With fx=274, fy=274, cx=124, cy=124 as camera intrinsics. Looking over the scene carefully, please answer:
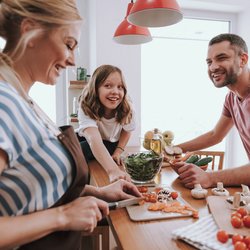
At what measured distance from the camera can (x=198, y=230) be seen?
2.31 ft

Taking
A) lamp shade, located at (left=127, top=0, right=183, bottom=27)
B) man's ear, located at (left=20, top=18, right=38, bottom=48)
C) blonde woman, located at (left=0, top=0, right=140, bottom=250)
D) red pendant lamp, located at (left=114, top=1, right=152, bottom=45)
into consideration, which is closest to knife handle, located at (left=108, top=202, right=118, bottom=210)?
blonde woman, located at (left=0, top=0, right=140, bottom=250)

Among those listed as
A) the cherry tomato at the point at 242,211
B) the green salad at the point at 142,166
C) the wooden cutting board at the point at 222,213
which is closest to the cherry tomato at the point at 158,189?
the green salad at the point at 142,166

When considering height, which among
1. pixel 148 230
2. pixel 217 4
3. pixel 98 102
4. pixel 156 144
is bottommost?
pixel 148 230

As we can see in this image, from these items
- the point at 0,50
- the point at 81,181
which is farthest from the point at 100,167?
the point at 0,50

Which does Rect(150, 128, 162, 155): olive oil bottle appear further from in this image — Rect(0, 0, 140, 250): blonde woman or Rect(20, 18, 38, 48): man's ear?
Rect(20, 18, 38, 48): man's ear

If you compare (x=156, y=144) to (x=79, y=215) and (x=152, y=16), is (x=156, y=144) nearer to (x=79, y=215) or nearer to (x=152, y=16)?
(x=152, y=16)

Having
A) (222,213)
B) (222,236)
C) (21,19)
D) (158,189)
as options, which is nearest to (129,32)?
(158,189)

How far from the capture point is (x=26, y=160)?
596 mm

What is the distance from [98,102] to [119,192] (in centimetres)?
85

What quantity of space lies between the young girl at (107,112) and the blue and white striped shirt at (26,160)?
85 cm

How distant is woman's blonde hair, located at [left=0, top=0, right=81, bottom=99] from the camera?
0.63 metres

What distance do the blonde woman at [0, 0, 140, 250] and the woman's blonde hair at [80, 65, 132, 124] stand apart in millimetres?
900

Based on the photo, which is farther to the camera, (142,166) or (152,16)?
(152,16)

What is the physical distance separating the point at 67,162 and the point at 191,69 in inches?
108
